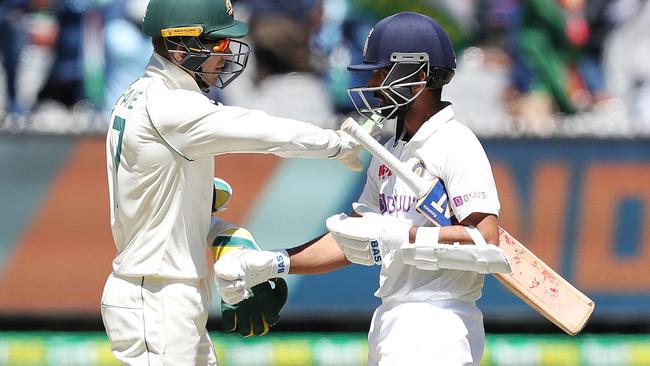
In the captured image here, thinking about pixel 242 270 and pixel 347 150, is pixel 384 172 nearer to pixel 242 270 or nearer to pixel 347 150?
pixel 347 150

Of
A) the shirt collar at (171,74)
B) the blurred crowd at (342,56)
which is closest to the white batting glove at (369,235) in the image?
the shirt collar at (171,74)

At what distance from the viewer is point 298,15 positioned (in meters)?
6.55

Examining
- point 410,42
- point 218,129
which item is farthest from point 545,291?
point 218,129

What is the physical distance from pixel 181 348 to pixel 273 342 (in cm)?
251

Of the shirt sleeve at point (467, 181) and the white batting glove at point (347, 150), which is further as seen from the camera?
the white batting glove at point (347, 150)

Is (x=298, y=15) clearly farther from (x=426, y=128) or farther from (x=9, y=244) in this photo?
(x=426, y=128)

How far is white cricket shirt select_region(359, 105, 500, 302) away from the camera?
383cm

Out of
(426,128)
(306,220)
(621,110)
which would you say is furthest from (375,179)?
(621,110)

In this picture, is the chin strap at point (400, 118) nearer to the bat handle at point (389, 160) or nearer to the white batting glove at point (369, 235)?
the bat handle at point (389, 160)

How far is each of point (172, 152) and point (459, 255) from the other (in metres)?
0.88

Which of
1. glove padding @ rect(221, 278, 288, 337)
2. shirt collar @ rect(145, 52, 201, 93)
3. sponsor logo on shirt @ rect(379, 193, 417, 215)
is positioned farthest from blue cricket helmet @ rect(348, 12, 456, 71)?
glove padding @ rect(221, 278, 288, 337)

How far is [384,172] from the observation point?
4.09 m

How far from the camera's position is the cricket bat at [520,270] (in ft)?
12.6

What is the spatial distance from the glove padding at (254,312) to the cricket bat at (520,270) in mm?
628
